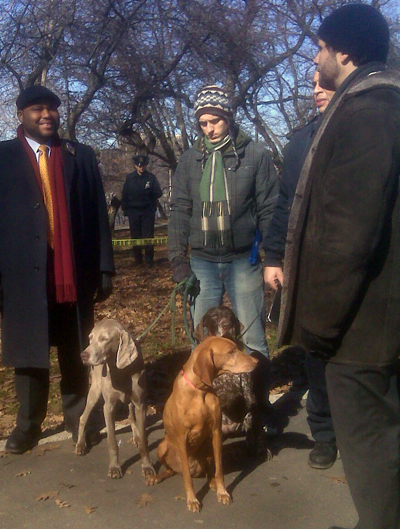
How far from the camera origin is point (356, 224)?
222cm

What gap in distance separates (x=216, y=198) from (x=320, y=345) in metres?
1.80

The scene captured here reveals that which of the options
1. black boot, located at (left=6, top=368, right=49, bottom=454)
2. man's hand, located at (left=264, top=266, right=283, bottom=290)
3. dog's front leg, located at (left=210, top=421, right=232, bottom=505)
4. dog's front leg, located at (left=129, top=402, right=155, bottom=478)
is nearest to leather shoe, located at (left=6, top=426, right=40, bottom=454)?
black boot, located at (left=6, top=368, right=49, bottom=454)

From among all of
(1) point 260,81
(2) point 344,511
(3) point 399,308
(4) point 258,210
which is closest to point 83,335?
(4) point 258,210

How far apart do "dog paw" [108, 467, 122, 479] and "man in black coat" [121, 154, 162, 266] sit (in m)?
8.58

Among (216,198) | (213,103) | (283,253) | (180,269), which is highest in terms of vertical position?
(213,103)

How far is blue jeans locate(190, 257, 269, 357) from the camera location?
4.12 m

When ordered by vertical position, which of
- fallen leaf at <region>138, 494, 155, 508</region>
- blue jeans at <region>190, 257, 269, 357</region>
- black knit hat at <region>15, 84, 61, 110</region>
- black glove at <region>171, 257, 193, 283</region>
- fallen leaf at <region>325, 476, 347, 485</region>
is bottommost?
fallen leaf at <region>325, 476, 347, 485</region>

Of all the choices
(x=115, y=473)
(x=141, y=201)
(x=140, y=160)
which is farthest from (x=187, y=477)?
(x=140, y=160)

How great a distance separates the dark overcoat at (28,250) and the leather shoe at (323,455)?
170 centimetres

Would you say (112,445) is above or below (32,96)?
below

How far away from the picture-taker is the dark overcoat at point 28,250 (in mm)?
3836

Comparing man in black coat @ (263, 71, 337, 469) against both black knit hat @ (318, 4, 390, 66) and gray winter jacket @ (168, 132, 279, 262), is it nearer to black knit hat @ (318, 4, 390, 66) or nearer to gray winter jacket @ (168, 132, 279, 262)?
gray winter jacket @ (168, 132, 279, 262)

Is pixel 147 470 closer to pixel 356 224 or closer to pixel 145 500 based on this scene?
pixel 145 500

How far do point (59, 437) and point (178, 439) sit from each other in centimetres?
132
